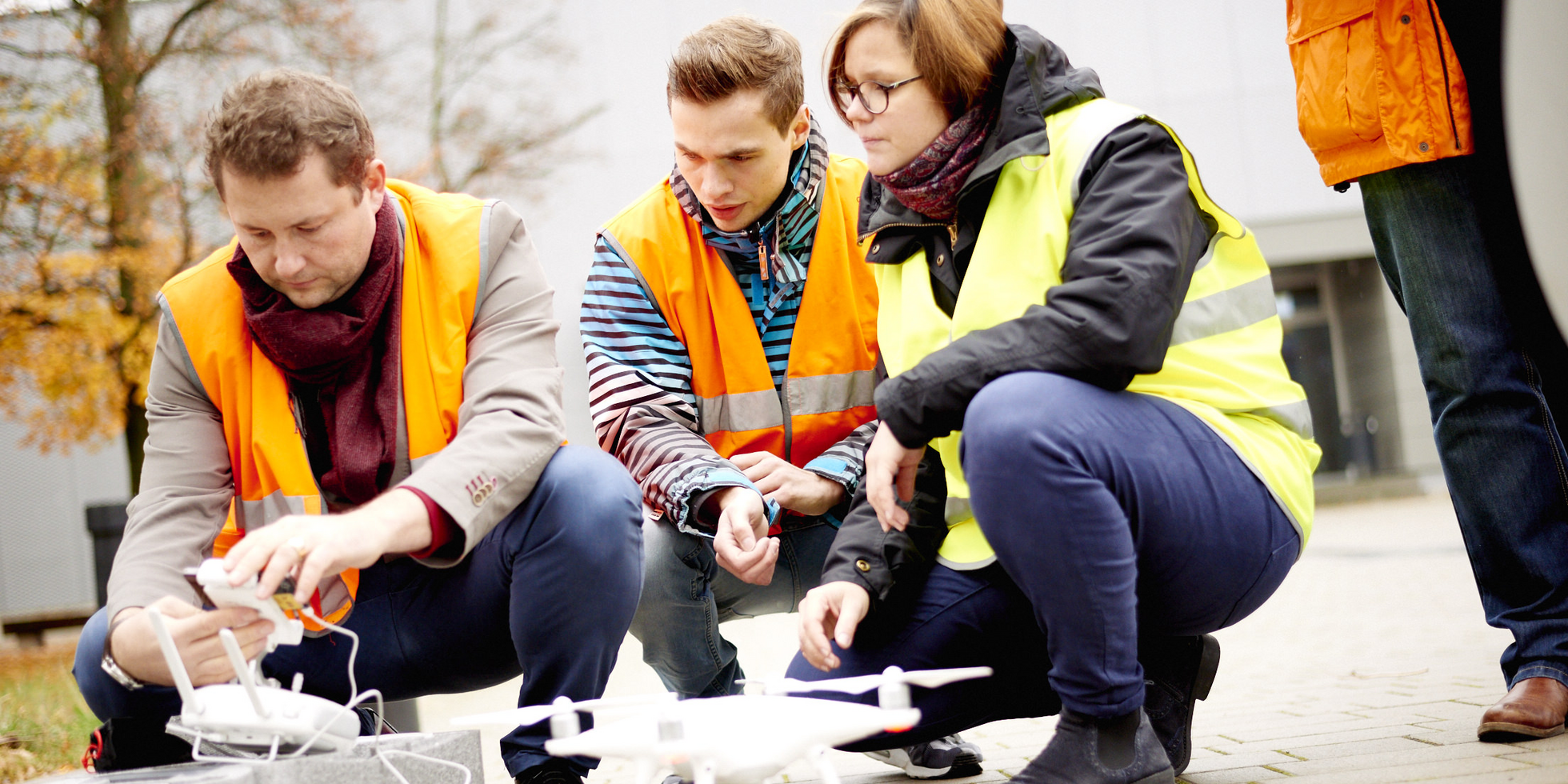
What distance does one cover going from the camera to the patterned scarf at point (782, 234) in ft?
9.52

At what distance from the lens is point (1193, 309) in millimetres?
2059

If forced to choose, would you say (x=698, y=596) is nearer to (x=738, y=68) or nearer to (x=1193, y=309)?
(x=738, y=68)

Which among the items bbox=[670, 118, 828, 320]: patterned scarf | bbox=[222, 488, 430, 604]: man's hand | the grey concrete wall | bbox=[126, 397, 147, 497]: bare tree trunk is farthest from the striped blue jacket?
the grey concrete wall

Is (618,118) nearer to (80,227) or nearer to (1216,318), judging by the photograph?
(80,227)

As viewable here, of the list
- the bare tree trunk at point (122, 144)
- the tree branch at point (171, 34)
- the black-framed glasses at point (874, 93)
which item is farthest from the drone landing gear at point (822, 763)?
the tree branch at point (171, 34)

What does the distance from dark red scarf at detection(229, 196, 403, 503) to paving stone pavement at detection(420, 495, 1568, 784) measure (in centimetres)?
98

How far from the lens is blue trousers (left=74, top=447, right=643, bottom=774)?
2.24 metres

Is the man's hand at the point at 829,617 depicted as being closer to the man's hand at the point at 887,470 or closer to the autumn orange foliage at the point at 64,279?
the man's hand at the point at 887,470

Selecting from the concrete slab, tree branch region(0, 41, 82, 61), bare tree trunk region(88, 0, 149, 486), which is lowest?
the concrete slab

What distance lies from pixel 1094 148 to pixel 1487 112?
36.5 inches

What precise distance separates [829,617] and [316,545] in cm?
89

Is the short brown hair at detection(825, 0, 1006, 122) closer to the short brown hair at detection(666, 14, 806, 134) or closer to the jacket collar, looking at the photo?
the jacket collar

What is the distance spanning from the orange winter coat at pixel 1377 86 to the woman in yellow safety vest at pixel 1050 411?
58cm

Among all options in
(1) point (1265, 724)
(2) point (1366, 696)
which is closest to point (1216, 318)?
(1) point (1265, 724)
